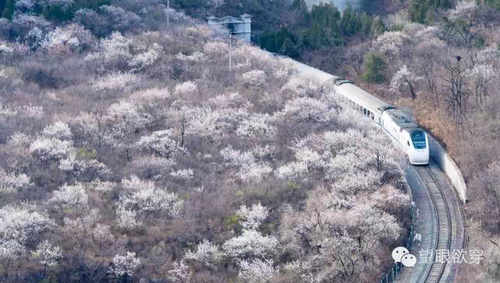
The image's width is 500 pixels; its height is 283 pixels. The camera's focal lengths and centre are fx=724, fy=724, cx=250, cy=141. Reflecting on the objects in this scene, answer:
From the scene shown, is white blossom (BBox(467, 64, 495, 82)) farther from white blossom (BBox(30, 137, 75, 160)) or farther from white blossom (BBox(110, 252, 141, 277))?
white blossom (BBox(110, 252, 141, 277))

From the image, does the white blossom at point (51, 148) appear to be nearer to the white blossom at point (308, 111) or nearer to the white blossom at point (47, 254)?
the white blossom at point (47, 254)

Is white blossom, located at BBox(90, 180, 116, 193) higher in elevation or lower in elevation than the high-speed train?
lower

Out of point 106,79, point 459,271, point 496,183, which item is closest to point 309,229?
point 459,271

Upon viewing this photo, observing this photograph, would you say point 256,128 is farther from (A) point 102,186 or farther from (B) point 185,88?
(A) point 102,186

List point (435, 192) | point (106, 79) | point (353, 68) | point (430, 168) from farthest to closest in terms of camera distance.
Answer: point (353, 68) < point (106, 79) < point (430, 168) < point (435, 192)

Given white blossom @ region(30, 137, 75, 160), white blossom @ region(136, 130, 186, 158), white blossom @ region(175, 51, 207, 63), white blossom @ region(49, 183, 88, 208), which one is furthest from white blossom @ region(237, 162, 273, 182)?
white blossom @ region(175, 51, 207, 63)

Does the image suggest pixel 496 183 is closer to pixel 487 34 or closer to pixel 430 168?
pixel 430 168
